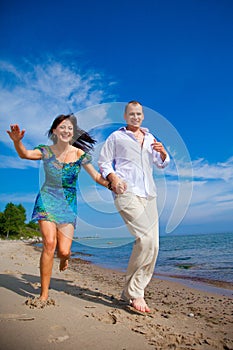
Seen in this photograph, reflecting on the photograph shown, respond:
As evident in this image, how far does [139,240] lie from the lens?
357 cm

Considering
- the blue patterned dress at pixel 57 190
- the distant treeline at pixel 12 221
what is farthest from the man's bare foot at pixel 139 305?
the distant treeline at pixel 12 221

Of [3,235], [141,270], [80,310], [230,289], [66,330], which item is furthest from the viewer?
[3,235]

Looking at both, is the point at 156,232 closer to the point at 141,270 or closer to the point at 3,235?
the point at 141,270

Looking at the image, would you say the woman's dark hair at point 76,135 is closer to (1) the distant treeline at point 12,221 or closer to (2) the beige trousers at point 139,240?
(2) the beige trousers at point 139,240

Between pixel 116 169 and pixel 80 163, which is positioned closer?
pixel 116 169

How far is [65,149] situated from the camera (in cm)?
417

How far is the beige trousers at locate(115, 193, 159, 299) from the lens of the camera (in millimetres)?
3590

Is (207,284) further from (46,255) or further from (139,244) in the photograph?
(46,255)

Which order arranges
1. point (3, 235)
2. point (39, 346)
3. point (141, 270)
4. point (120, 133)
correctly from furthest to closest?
point (3, 235)
point (120, 133)
point (141, 270)
point (39, 346)

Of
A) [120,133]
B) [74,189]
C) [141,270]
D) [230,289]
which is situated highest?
[120,133]

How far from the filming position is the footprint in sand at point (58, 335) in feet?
7.97

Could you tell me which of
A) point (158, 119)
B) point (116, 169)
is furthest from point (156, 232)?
point (158, 119)

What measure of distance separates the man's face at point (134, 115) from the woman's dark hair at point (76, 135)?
744 mm

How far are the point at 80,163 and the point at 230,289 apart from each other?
4628 millimetres
